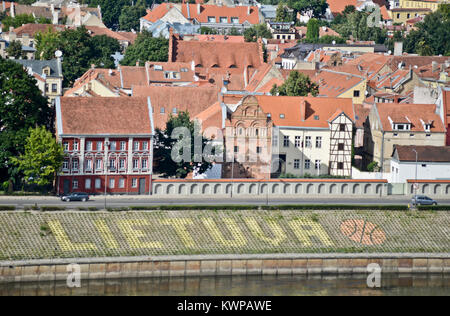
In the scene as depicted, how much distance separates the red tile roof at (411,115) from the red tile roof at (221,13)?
317 ft

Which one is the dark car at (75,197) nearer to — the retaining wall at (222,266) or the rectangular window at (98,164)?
the rectangular window at (98,164)

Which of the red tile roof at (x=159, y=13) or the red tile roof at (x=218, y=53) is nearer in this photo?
the red tile roof at (x=218, y=53)

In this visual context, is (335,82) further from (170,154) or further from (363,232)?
(363,232)

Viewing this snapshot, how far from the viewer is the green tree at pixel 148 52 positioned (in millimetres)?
144750

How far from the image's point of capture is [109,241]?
74312 mm

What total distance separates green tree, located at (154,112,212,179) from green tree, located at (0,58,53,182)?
402 inches

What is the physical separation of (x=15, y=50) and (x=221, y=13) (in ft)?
195

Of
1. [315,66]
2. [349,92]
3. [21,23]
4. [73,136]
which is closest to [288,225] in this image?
[73,136]

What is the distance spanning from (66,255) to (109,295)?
577cm

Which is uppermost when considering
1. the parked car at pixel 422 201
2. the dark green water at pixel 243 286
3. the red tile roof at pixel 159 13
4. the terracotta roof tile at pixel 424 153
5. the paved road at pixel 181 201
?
the red tile roof at pixel 159 13

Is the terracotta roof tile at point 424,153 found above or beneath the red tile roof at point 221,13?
beneath

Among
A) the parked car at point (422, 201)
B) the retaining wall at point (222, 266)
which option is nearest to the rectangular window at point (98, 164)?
the retaining wall at point (222, 266)

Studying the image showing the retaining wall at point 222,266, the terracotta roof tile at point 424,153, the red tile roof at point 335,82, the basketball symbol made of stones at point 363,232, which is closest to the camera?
the retaining wall at point 222,266

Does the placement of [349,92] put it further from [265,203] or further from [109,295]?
[109,295]
